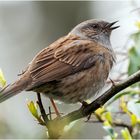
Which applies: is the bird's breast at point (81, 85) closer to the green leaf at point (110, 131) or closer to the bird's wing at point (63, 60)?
the bird's wing at point (63, 60)

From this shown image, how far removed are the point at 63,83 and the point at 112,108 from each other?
0.47 m

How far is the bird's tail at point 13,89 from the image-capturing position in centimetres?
364

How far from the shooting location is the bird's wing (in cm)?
418

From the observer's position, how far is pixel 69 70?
14.5 ft

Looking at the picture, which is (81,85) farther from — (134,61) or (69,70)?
(134,61)

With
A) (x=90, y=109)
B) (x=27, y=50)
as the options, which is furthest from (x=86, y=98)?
(x=27, y=50)

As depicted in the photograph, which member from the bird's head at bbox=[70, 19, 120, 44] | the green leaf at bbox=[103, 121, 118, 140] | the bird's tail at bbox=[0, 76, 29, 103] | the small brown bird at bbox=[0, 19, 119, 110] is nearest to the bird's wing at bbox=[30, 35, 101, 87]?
the small brown bird at bbox=[0, 19, 119, 110]

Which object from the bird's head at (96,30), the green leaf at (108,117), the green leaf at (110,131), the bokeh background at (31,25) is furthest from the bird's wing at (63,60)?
the bokeh background at (31,25)

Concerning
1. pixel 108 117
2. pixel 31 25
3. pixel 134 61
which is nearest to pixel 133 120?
pixel 108 117

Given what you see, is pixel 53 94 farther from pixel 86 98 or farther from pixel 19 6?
pixel 19 6

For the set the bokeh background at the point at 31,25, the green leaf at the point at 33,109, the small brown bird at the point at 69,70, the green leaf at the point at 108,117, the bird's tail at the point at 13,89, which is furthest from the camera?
the bokeh background at the point at 31,25

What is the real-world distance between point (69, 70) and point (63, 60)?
0.40ft

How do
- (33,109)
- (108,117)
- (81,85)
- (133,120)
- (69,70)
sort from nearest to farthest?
(33,109), (133,120), (108,117), (81,85), (69,70)

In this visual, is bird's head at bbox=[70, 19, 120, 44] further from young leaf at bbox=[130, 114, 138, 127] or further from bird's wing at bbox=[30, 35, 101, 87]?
young leaf at bbox=[130, 114, 138, 127]
